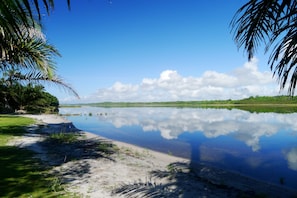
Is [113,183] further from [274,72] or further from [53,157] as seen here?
[274,72]

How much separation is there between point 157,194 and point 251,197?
2459mm

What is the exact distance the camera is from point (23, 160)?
9.03 metres

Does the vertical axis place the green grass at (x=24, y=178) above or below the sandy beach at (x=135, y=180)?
above

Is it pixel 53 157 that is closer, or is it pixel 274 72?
pixel 274 72

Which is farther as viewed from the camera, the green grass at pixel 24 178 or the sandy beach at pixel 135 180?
the sandy beach at pixel 135 180

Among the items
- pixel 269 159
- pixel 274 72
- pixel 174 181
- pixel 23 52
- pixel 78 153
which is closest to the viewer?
pixel 274 72

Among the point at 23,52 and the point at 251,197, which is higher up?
the point at 23,52

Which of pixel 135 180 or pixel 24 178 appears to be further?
pixel 135 180

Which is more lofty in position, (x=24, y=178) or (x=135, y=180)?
(x=24, y=178)

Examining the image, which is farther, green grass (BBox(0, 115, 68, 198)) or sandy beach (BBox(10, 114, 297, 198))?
sandy beach (BBox(10, 114, 297, 198))

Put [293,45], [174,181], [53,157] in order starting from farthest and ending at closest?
[53,157] → [174,181] → [293,45]

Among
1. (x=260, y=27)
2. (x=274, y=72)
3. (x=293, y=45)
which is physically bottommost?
(x=274, y=72)

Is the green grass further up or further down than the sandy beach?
further up

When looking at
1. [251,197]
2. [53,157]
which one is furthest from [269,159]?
[53,157]
